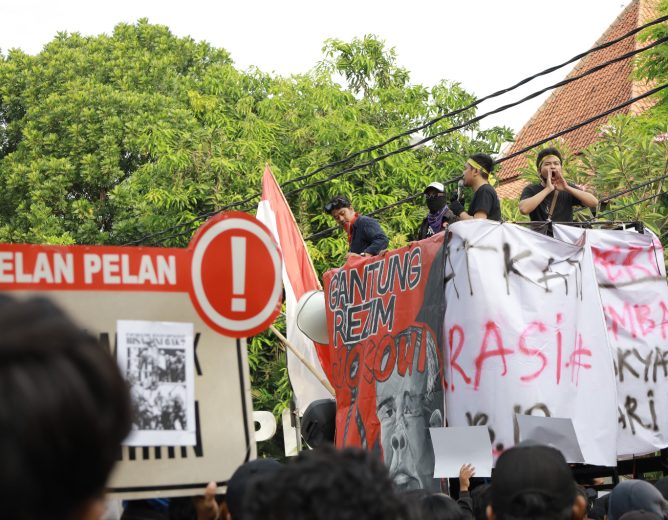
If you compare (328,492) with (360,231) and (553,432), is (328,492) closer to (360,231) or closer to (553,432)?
(553,432)

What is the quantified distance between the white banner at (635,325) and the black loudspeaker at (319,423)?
2422 mm

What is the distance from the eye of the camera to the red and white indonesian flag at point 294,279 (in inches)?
431

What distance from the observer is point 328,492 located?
2059 mm

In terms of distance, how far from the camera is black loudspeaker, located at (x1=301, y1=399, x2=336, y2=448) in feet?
29.5

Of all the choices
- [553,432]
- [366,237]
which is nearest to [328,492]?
[553,432]

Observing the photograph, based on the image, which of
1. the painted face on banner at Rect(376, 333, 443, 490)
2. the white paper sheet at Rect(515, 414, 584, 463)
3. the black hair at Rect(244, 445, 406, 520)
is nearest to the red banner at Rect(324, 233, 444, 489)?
the painted face on banner at Rect(376, 333, 443, 490)

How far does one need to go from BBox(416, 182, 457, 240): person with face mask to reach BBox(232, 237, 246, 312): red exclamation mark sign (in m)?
4.22

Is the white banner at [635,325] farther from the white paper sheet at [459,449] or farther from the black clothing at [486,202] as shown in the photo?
the white paper sheet at [459,449]

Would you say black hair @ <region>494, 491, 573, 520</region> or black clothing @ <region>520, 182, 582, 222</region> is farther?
black clothing @ <region>520, 182, 582, 222</region>

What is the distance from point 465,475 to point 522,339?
1139 mm

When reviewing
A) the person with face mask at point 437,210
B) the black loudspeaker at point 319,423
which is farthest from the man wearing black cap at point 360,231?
the black loudspeaker at point 319,423

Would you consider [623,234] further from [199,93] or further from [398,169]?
[199,93]

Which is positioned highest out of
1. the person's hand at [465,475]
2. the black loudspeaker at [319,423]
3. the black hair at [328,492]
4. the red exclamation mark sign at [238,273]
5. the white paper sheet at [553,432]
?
the red exclamation mark sign at [238,273]

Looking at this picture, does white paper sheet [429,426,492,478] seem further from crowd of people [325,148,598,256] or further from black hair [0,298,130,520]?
black hair [0,298,130,520]
